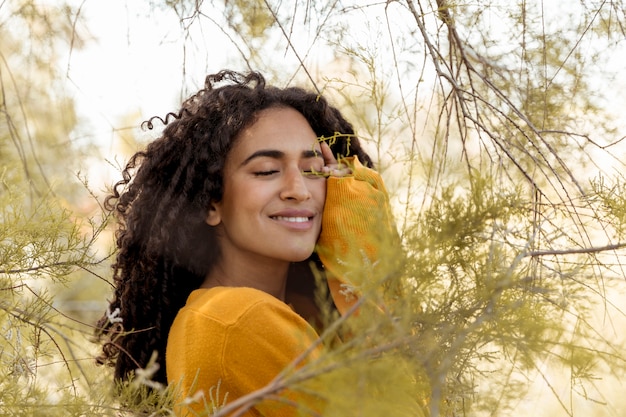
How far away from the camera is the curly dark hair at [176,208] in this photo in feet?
6.13

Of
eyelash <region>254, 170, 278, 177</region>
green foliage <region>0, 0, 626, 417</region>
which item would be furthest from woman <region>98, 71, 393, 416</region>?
green foliage <region>0, 0, 626, 417</region>

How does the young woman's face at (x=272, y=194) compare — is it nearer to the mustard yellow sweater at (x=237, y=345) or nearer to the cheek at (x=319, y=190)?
the cheek at (x=319, y=190)

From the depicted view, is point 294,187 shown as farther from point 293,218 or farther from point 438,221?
point 438,221

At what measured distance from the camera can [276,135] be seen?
71.4 inches

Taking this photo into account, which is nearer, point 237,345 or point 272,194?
point 237,345

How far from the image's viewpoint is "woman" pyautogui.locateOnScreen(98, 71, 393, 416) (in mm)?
1735

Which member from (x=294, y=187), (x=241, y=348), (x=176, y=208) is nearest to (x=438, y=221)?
(x=241, y=348)

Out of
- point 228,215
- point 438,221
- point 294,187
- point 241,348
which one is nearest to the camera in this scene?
point 438,221

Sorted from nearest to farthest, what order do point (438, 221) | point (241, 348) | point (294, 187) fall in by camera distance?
point (438, 221) → point (241, 348) → point (294, 187)

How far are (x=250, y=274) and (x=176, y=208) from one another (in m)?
0.22

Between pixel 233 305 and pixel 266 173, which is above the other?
pixel 266 173

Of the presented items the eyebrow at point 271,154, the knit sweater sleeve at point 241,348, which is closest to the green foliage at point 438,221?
the knit sweater sleeve at point 241,348

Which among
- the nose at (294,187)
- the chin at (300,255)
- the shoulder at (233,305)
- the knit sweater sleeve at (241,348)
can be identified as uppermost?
the nose at (294,187)

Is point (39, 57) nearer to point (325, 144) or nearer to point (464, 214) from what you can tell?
point (325, 144)
